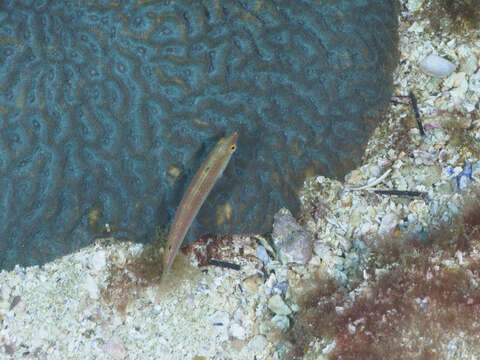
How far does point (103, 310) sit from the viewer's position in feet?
12.9

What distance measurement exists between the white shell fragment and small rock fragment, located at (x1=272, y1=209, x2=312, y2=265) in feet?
6.16

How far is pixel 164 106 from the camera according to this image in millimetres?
3586

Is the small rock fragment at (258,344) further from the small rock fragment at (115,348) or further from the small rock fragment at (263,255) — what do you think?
the small rock fragment at (115,348)

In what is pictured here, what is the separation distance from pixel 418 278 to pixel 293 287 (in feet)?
3.47

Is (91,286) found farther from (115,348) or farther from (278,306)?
(278,306)

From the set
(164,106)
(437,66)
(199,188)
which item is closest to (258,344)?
(199,188)

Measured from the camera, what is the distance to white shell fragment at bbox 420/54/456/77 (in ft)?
13.1

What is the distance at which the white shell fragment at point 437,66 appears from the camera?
13.1ft

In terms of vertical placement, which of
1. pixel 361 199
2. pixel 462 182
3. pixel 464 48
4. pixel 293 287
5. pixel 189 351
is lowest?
pixel 189 351

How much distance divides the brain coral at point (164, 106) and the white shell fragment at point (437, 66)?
0.47 m

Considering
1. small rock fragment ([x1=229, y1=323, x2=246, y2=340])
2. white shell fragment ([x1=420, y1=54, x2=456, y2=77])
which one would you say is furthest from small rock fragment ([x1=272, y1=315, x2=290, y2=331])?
white shell fragment ([x1=420, y1=54, x2=456, y2=77])

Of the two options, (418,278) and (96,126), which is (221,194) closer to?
(96,126)

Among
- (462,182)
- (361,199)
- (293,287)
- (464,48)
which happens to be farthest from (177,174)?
(464,48)

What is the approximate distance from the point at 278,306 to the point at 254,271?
0.38 meters
